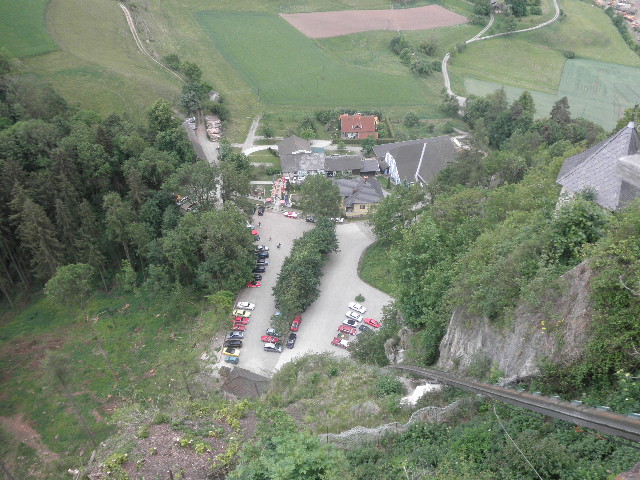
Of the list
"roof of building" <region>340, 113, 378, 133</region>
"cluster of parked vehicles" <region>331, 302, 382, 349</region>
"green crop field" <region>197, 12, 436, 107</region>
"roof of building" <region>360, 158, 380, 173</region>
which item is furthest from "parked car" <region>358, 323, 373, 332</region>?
"green crop field" <region>197, 12, 436, 107</region>

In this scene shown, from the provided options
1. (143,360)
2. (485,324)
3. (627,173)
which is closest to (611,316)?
(485,324)

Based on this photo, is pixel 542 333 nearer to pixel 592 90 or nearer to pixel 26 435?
pixel 26 435

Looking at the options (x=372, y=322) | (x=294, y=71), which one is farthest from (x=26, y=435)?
(x=294, y=71)

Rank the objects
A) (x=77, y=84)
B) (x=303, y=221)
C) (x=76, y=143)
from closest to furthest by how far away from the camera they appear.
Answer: (x=76, y=143)
(x=303, y=221)
(x=77, y=84)

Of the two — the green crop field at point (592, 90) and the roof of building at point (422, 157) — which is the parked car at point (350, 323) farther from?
the green crop field at point (592, 90)

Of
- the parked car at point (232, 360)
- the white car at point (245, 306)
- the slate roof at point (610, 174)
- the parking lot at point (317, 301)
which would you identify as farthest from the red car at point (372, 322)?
the slate roof at point (610, 174)

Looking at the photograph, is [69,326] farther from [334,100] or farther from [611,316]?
[334,100]

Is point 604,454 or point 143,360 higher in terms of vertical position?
point 604,454
